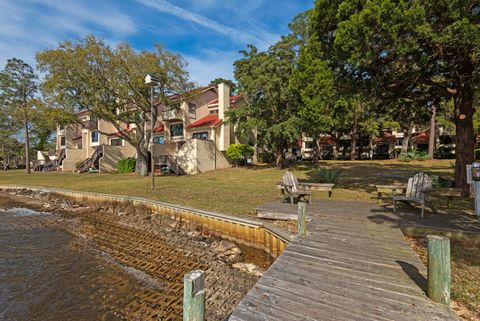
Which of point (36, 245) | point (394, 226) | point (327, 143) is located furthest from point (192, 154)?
point (327, 143)

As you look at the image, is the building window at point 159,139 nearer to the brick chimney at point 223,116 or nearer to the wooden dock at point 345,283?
the brick chimney at point 223,116

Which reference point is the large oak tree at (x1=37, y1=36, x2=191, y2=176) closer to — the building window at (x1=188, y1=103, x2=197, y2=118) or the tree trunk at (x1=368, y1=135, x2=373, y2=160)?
the building window at (x1=188, y1=103, x2=197, y2=118)

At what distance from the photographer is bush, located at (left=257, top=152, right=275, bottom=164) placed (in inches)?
1200

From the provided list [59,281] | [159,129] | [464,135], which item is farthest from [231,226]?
[159,129]

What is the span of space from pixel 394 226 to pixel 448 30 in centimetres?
605

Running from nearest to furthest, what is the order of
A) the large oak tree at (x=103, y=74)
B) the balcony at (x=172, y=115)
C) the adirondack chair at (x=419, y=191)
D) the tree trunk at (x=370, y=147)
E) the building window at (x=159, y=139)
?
the adirondack chair at (x=419, y=191), the large oak tree at (x=103, y=74), the balcony at (x=172, y=115), the building window at (x=159, y=139), the tree trunk at (x=370, y=147)

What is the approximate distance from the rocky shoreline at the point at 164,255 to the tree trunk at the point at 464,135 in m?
8.97

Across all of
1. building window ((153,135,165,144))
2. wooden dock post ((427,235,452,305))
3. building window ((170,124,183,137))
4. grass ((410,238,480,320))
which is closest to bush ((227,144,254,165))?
building window ((170,124,183,137))

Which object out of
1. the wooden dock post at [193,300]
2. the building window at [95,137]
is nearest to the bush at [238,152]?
the building window at [95,137]

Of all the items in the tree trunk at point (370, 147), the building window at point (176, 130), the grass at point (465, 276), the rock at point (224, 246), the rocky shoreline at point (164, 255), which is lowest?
the rocky shoreline at point (164, 255)

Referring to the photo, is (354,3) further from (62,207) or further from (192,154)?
(192,154)

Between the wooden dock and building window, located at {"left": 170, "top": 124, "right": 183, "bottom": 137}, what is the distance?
25260 mm

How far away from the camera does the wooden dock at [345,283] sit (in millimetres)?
2795

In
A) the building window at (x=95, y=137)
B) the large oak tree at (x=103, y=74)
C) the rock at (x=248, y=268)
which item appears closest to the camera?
the rock at (x=248, y=268)
